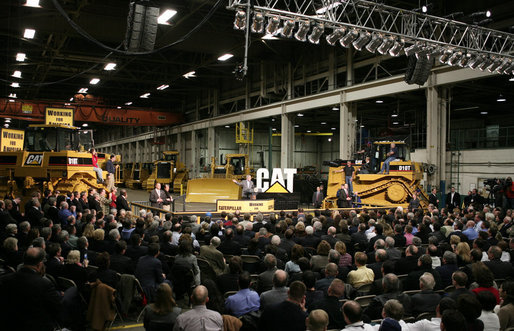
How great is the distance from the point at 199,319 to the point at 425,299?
269 cm

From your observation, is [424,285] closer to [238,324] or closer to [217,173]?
[238,324]

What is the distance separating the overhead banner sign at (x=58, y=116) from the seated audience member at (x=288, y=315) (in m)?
14.7

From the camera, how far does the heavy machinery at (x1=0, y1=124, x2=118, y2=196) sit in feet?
43.0

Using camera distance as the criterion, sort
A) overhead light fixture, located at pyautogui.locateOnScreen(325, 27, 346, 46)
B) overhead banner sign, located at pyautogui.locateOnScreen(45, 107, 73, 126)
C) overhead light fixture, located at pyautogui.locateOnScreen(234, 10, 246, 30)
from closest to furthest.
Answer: overhead light fixture, located at pyautogui.locateOnScreen(234, 10, 246, 30), overhead light fixture, located at pyautogui.locateOnScreen(325, 27, 346, 46), overhead banner sign, located at pyautogui.locateOnScreen(45, 107, 73, 126)

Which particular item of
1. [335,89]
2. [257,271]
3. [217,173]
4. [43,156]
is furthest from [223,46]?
[257,271]

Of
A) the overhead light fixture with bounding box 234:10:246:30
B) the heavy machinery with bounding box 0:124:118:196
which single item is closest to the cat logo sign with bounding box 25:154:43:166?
the heavy machinery with bounding box 0:124:118:196

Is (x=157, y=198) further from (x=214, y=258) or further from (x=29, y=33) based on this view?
(x=29, y=33)

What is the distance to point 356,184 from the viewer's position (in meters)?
18.8

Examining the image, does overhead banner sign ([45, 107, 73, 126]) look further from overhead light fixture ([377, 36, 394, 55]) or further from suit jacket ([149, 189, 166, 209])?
overhead light fixture ([377, 36, 394, 55])

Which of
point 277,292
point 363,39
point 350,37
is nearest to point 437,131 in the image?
point 363,39

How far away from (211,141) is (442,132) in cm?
2187

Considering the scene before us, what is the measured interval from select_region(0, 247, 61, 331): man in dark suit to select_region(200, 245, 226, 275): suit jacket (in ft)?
8.92

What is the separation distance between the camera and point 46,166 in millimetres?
13164

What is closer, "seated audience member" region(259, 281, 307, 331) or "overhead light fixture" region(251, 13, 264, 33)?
"seated audience member" region(259, 281, 307, 331)
